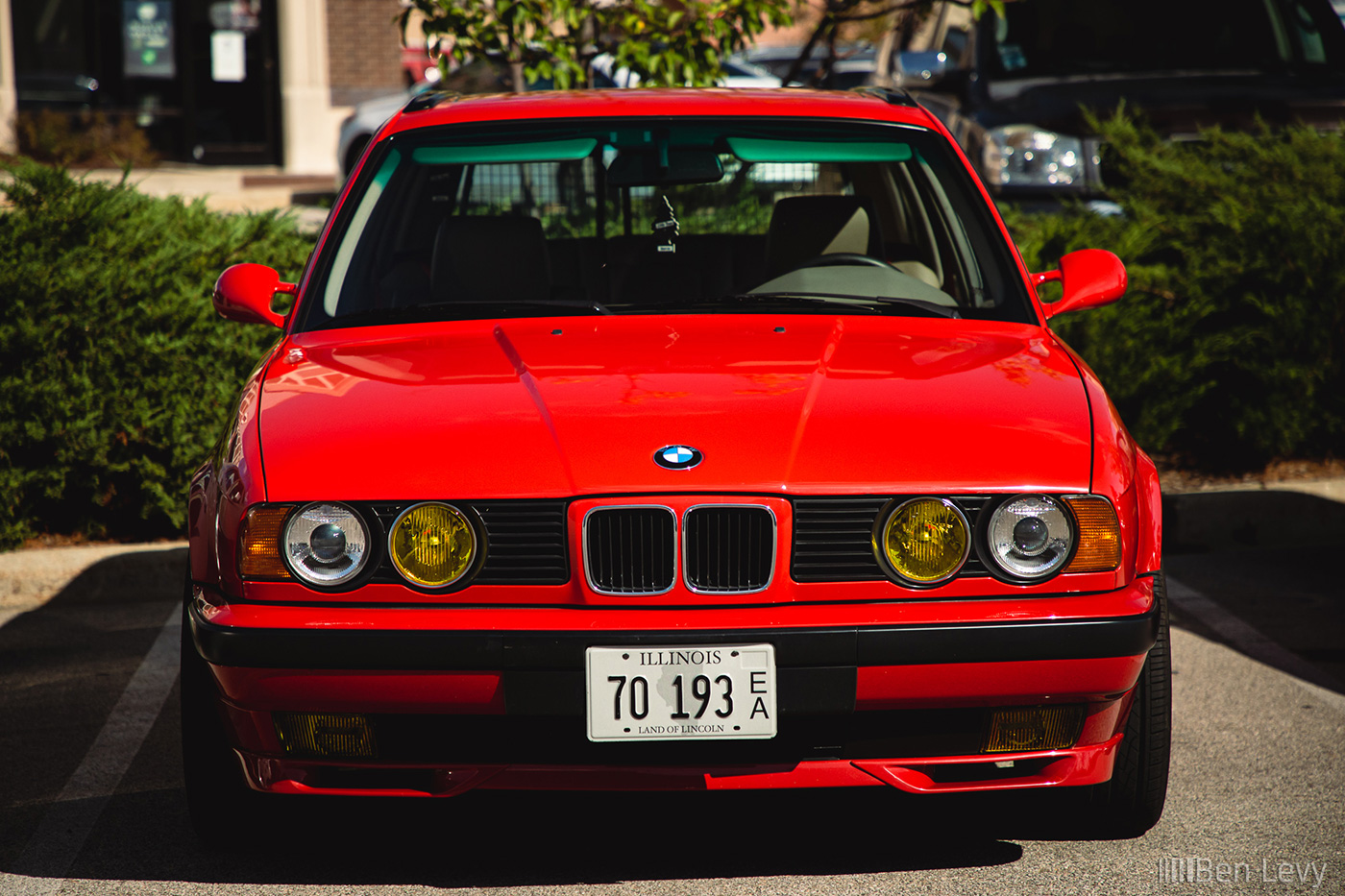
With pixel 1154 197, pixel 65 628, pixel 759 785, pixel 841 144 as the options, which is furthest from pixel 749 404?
pixel 1154 197

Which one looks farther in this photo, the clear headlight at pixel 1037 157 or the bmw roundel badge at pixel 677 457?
the clear headlight at pixel 1037 157

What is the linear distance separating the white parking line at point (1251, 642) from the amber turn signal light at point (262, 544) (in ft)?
9.53

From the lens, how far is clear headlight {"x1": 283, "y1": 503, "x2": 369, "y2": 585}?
2619 mm

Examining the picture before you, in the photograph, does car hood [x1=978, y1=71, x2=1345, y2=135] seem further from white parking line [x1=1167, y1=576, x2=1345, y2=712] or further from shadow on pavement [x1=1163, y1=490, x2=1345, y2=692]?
white parking line [x1=1167, y1=576, x2=1345, y2=712]

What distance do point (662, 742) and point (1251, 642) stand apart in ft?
8.98

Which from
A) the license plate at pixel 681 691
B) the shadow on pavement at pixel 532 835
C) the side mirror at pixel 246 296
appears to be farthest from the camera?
the side mirror at pixel 246 296

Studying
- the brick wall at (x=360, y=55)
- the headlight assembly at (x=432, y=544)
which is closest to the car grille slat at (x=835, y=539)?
the headlight assembly at (x=432, y=544)

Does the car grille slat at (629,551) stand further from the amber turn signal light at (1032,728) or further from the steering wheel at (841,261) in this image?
the steering wheel at (841,261)

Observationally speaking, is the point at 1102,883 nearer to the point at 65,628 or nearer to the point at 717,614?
the point at 717,614

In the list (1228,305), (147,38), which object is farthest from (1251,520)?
(147,38)

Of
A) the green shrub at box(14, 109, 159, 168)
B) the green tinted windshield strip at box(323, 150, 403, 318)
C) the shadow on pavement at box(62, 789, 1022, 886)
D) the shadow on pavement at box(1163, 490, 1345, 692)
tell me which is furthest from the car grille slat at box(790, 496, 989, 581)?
the green shrub at box(14, 109, 159, 168)

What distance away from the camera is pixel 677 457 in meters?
2.62

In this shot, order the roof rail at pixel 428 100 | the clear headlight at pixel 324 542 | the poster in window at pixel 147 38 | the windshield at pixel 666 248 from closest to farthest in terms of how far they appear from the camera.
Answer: the clear headlight at pixel 324 542
the windshield at pixel 666 248
the roof rail at pixel 428 100
the poster in window at pixel 147 38

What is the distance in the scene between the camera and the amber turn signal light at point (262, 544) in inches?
104
